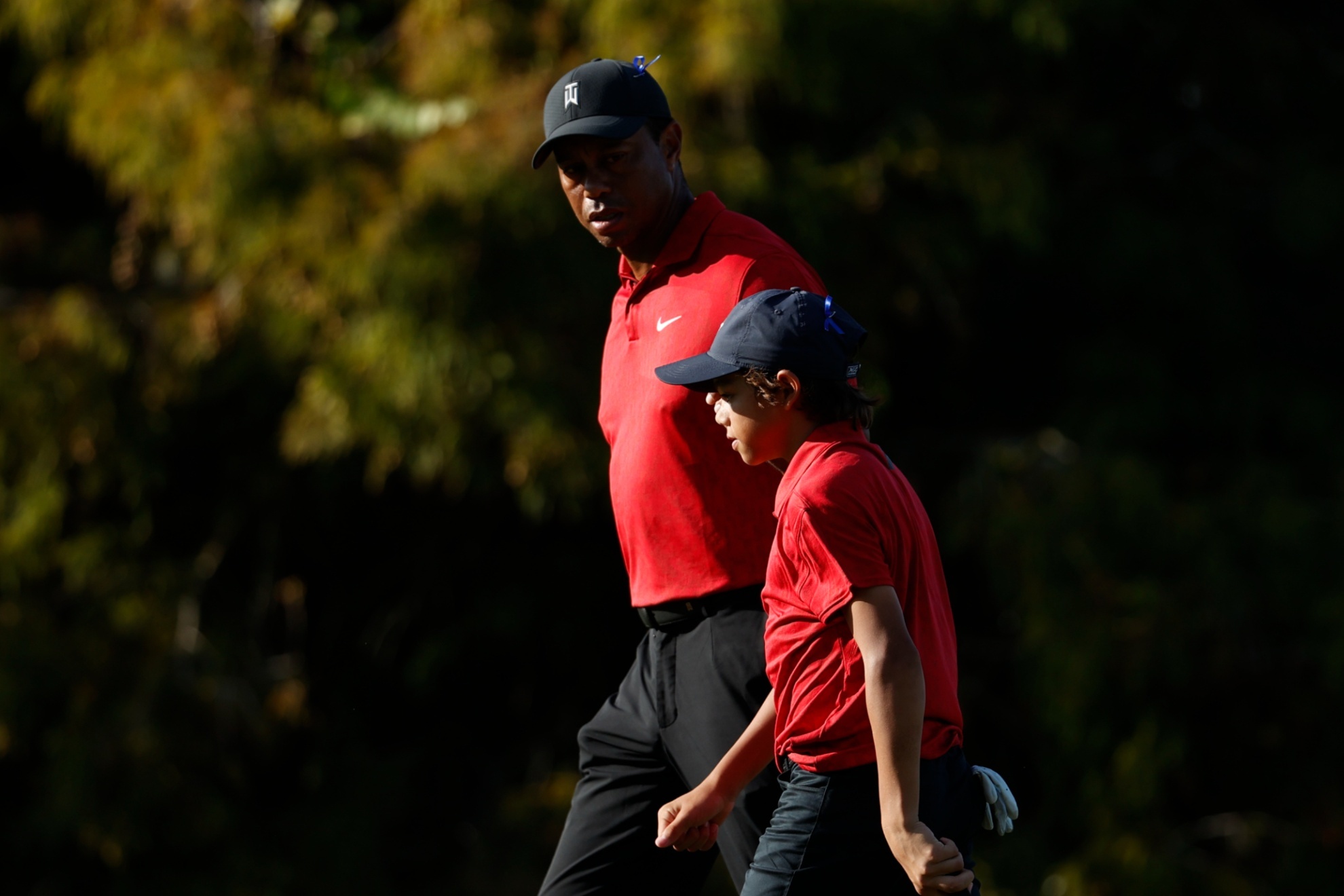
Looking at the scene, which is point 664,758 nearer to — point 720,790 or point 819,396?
point 720,790

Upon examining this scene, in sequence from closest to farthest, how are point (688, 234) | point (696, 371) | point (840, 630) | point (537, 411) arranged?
point (840, 630), point (696, 371), point (688, 234), point (537, 411)

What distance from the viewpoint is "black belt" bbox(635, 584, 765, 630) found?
210cm

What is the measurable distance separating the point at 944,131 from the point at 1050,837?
248cm

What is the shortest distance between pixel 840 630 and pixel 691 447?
1.46 feet

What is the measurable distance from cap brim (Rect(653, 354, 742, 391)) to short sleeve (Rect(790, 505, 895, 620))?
214 millimetres

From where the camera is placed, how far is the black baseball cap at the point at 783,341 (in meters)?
1.79

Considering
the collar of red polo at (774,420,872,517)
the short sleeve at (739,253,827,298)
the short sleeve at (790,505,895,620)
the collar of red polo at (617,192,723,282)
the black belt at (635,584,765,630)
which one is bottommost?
the black belt at (635,584,765,630)

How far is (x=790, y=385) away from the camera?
1.80 meters

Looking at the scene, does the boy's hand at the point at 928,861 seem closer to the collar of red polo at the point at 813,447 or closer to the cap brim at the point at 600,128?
the collar of red polo at the point at 813,447

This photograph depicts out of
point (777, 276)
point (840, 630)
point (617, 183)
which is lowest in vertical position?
point (840, 630)

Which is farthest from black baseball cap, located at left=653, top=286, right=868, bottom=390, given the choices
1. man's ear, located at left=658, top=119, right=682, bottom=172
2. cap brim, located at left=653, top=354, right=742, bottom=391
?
man's ear, located at left=658, top=119, right=682, bottom=172

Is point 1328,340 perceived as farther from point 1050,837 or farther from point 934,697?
point 934,697

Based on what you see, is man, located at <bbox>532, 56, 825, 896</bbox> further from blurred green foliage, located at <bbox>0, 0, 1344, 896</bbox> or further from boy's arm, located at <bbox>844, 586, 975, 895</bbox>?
blurred green foliage, located at <bbox>0, 0, 1344, 896</bbox>

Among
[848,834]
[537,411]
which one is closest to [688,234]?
[848,834]
